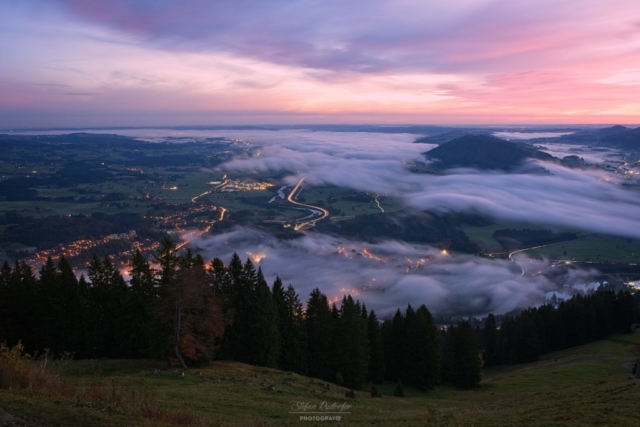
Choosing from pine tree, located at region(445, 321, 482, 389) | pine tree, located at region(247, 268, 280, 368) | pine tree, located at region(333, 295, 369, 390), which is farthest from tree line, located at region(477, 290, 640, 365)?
pine tree, located at region(247, 268, 280, 368)

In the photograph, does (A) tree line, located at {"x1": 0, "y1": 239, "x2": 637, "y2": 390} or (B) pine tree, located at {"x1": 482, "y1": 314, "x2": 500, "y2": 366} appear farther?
(B) pine tree, located at {"x1": 482, "y1": 314, "x2": 500, "y2": 366}

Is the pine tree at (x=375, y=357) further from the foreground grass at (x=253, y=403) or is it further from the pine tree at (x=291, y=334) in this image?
the foreground grass at (x=253, y=403)

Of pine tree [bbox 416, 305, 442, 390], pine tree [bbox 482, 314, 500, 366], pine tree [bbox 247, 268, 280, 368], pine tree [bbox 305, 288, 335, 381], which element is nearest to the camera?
pine tree [bbox 247, 268, 280, 368]

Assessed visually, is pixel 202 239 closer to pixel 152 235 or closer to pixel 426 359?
pixel 152 235

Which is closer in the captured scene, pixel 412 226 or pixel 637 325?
pixel 637 325

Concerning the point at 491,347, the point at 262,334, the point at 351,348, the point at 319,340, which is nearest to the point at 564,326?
the point at 491,347

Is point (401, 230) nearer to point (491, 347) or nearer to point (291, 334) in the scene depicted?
point (491, 347)

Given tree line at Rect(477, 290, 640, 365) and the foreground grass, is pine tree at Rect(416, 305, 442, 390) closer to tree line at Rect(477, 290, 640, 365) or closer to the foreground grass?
the foreground grass

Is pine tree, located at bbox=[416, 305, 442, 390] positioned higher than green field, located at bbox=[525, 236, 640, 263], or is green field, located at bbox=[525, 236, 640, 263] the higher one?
pine tree, located at bbox=[416, 305, 442, 390]

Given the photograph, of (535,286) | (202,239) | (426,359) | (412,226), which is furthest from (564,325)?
(412,226)
